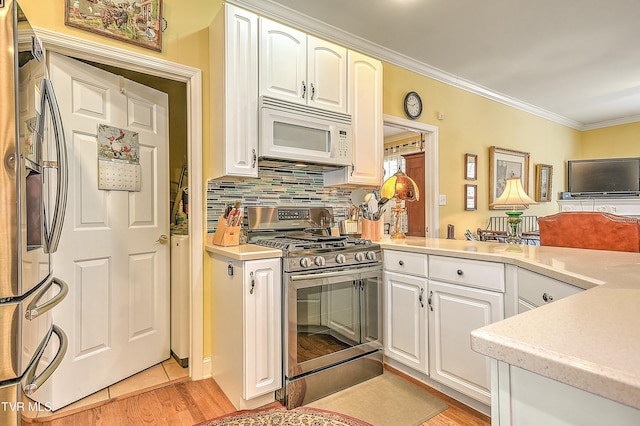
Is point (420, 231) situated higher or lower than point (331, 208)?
lower

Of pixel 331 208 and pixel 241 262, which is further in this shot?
pixel 331 208

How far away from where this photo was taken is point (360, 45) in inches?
125

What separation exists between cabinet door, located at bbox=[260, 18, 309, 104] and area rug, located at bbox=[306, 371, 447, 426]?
76.8 inches

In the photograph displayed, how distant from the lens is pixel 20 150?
1073mm

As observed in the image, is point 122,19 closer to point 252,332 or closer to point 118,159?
point 118,159

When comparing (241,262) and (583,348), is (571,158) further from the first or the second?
(583,348)

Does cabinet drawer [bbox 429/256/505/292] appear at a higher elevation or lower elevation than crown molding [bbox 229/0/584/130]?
lower

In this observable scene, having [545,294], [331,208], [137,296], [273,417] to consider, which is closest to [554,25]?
[331,208]

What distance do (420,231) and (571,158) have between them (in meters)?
3.49

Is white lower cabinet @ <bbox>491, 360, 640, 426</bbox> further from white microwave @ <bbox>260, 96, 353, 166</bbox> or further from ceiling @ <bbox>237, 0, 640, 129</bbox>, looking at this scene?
ceiling @ <bbox>237, 0, 640, 129</bbox>

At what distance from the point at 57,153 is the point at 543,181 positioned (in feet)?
20.5

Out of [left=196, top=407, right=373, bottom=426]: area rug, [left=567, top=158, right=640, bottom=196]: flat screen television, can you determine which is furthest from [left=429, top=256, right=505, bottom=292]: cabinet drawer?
[left=567, top=158, right=640, bottom=196]: flat screen television

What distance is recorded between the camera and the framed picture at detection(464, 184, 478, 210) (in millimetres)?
4203

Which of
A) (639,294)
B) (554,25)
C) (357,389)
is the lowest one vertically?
(357,389)
